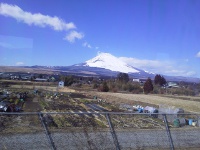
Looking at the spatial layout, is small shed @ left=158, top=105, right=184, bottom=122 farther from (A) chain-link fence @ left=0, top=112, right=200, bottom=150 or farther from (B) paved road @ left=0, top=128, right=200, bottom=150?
(B) paved road @ left=0, top=128, right=200, bottom=150

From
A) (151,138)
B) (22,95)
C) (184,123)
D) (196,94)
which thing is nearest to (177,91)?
(196,94)

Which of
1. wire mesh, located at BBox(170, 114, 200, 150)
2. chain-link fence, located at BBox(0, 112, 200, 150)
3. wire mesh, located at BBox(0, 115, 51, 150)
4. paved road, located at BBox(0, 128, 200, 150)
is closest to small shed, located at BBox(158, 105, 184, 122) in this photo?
wire mesh, located at BBox(170, 114, 200, 150)

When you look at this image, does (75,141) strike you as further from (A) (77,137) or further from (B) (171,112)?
(B) (171,112)

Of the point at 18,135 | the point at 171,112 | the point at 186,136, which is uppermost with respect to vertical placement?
the point at 18,135

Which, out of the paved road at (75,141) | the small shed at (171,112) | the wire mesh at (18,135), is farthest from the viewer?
the small shed at (171,112)

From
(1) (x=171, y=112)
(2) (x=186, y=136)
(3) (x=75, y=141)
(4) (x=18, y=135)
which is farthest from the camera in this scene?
(1) (x=171, y=112)

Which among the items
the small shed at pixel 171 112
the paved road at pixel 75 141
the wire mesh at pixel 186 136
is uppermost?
the paved road at pixel 75 141

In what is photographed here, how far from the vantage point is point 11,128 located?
41.2ft

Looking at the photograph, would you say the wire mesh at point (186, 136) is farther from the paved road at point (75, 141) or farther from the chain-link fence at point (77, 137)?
the paved road at point (75, 141)

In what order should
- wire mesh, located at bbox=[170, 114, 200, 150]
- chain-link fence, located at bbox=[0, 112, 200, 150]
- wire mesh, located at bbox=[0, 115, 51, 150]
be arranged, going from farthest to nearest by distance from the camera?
wire mesh, located at bbox=[170, 114, 200, 150]
wire mesh, located at bbox=[0, 115, 51, 150]
chain-link fence, located at bbox=[0, 112, 200, 150]

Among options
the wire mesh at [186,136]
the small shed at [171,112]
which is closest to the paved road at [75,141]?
the wire mesh at [186,136]

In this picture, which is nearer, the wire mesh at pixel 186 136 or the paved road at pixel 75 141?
the paved road at pixel 75 141

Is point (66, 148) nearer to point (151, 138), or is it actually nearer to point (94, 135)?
point (94, 135)

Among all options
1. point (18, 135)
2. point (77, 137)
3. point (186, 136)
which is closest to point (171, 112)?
point (186, 136)
